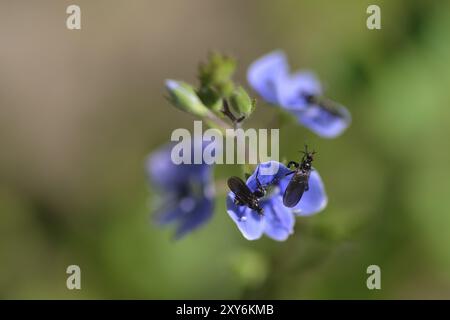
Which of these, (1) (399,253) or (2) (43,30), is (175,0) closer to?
(2) (43,30)

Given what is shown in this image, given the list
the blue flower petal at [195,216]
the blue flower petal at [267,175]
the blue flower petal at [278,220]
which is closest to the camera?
the blue flower petal at [267,175]

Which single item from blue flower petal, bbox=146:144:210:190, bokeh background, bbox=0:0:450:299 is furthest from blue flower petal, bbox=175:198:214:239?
bokeh background, bbox=0:0:450:299

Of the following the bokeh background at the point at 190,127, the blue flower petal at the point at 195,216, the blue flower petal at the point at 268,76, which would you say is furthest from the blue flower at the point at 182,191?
the blue flower petal at the point at 268,76

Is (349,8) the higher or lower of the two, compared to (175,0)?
lower

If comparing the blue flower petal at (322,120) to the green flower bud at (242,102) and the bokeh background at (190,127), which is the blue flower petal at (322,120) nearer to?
the bokeh background at (190,127)

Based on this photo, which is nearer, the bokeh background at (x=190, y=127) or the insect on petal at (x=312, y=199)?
the insect on petal at (x=312, y=199)

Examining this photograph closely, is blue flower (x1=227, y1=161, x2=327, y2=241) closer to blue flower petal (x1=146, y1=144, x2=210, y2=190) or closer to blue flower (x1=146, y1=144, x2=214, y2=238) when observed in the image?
blue flower (x1=146, y1=144, x2=214, y2=238)
